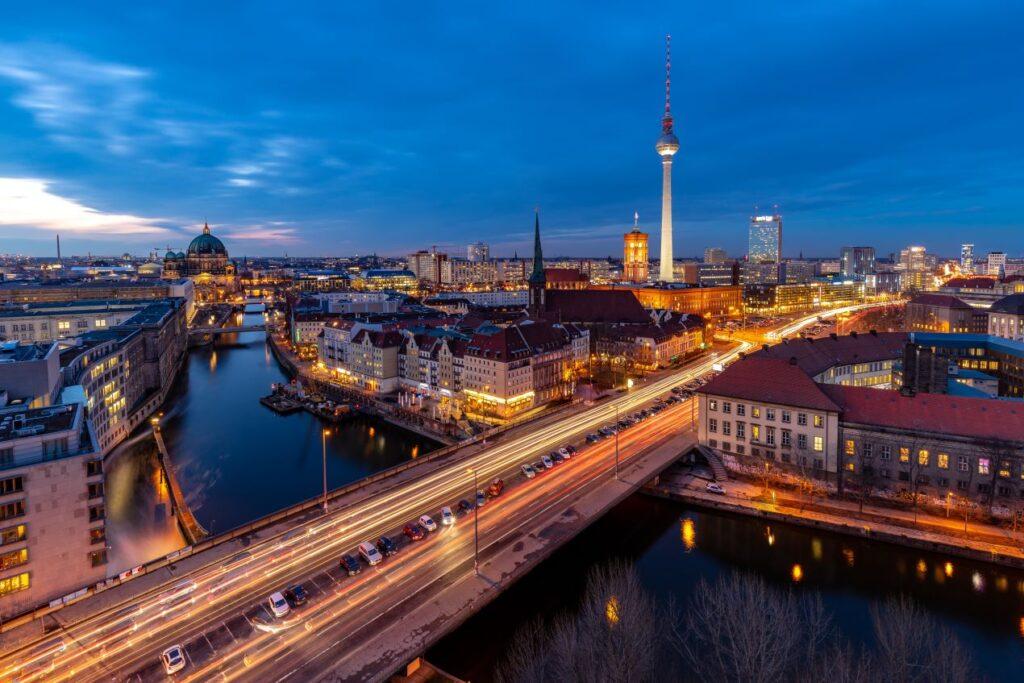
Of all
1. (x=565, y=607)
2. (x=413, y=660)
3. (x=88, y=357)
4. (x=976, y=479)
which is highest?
(x=88, y=357)

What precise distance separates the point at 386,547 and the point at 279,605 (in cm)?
565

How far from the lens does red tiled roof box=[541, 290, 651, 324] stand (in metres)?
95.2

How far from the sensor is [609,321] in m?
94.3

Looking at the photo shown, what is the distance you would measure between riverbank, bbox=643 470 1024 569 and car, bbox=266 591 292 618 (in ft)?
81.5

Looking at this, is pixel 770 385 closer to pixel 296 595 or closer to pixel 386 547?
pixel 386 547

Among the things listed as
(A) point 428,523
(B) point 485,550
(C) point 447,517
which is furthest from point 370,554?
(B) point 485,550

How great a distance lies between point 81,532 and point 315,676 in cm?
1517

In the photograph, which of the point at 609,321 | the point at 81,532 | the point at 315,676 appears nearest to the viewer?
the point at 315,676

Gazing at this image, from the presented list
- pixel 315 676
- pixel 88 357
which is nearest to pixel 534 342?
pixel 88 357

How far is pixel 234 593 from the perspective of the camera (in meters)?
23.6

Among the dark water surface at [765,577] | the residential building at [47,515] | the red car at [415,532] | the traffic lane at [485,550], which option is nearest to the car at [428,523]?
the red car at [415,532]

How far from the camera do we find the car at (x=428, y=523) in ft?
95.6

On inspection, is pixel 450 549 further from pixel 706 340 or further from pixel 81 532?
pixel 706 340

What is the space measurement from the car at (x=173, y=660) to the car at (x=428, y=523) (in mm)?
11873
